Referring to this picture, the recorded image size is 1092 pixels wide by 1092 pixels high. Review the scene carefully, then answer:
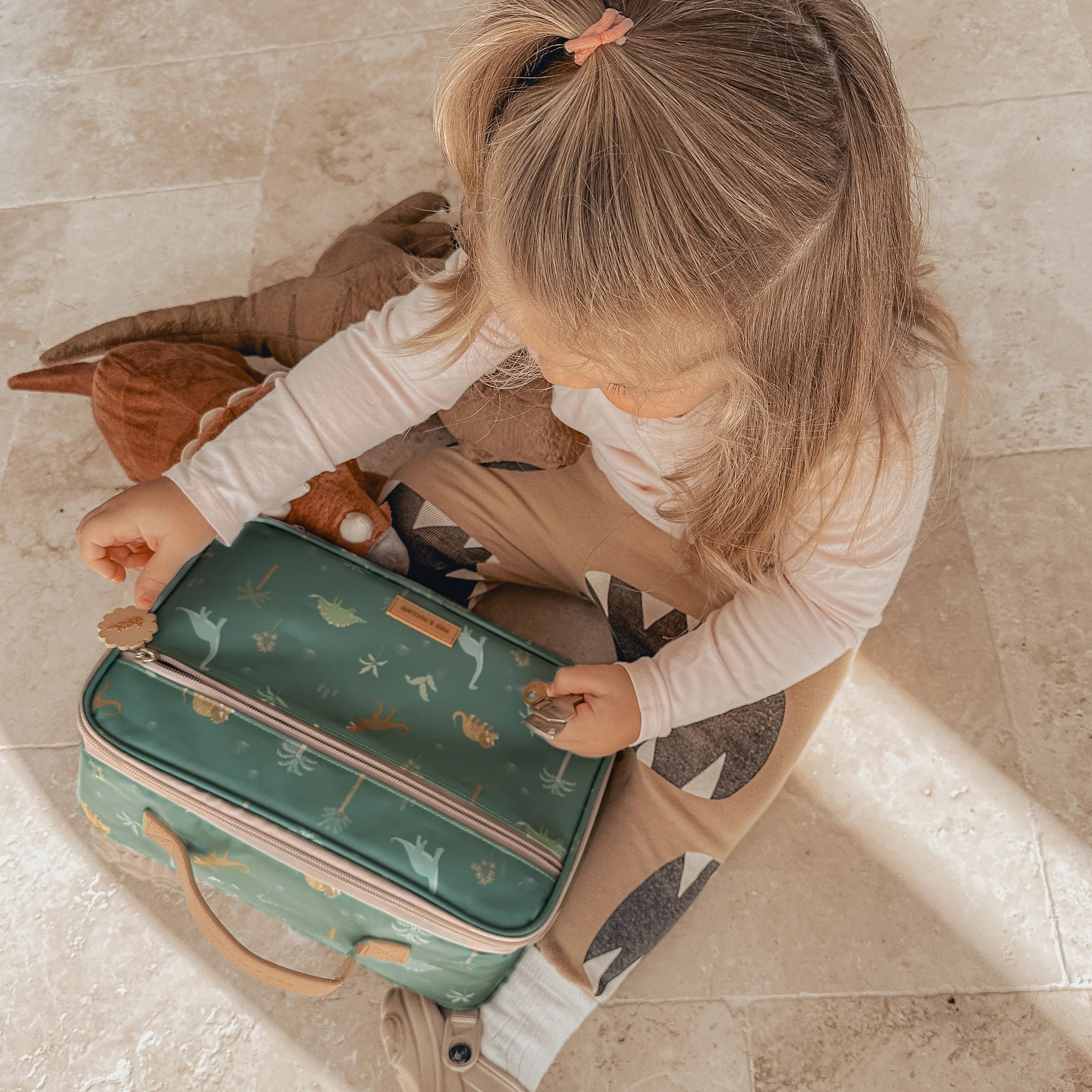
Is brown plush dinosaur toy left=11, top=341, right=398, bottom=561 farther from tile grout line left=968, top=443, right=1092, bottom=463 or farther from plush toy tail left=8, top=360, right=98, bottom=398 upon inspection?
tile grout line left=968, top=443, right=1092, bottom=463

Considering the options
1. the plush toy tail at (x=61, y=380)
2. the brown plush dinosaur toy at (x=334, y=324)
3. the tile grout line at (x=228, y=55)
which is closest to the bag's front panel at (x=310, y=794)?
the brown plush dinosaur toy at (x=334, y=324)

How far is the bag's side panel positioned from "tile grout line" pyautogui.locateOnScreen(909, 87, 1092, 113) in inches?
42.3

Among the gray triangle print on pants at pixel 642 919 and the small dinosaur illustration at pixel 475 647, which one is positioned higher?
the small dinosaur illustration at pixel 475 647

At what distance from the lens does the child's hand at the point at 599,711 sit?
716 millimetres

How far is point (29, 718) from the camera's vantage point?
0.95 meters

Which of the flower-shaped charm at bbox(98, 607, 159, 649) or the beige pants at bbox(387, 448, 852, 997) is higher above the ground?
the flower-shaped charm at bbox(98, 607, 159, 649)

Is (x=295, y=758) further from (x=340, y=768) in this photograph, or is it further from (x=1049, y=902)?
(x=1049, y=902)

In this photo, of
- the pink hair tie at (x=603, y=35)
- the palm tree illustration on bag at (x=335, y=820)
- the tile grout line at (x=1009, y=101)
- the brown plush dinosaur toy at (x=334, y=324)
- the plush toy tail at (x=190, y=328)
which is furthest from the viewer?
the tile grout line at (x=1009, y=101)

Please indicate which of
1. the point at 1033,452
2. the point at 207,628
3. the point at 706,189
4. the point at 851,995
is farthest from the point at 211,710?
the point at 1033,452

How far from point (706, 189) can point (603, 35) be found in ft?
0.27

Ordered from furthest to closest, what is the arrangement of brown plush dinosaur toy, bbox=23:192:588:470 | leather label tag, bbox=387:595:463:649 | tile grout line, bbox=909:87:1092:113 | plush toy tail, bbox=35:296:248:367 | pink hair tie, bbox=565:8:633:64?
1. tile grout line, bbox=909:87:1092:113
2. plush toy tail, bbox=35:296:248:367
3. brown plush dinosaur toy, bbox=23:192:588:470
4. leather label tag, bbox=387:595:463:649
5. pink hair tie, bbox=565:8:633:64

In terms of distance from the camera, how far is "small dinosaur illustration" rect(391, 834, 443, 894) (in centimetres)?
65

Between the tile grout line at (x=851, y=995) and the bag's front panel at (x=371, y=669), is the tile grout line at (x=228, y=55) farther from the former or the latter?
the tile grout line at (x=851, y=995)

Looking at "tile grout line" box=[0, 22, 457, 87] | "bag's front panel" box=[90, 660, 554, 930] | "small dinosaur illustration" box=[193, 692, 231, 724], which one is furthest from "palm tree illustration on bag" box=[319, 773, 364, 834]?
"tile grout line" box=[0, 22, 457, 87]
